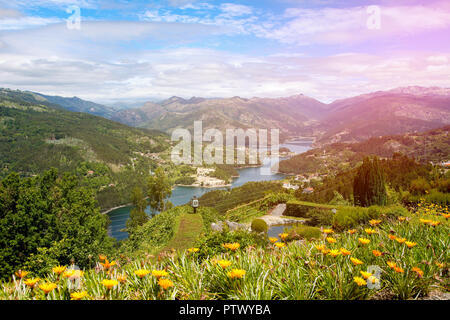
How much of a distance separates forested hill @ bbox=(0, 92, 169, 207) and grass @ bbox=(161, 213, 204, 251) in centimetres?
7821

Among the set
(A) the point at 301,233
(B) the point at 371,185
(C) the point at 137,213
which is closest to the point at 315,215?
(B) the point at 371,185

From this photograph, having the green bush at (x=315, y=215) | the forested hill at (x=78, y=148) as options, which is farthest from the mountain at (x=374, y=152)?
the forested hill at (x=78, y=148)

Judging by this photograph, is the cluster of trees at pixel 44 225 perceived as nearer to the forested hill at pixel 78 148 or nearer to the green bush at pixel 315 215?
the green bush at pixel 315 215

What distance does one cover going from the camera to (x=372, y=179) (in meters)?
19.0

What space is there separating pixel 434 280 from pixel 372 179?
60.2 ft

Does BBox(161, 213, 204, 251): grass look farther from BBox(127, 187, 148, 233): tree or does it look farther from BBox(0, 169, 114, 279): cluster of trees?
BBox(127, 187, 148, 233): tree

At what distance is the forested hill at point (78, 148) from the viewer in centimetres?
10425

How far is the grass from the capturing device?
442 inches

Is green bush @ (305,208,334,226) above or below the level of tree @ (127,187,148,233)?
above

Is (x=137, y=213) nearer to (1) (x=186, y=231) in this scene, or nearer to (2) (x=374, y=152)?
(1) (x=186, y=231)

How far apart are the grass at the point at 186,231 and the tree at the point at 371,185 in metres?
11.6

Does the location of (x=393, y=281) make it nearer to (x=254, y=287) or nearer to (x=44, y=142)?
(x=254, y=287)

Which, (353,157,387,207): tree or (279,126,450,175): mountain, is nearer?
(353,157,387,207): tree

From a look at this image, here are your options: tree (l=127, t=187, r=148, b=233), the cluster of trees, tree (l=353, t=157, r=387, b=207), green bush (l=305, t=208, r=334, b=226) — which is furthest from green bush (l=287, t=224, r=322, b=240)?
tree (l=127, t=187, r=148, b=233)
